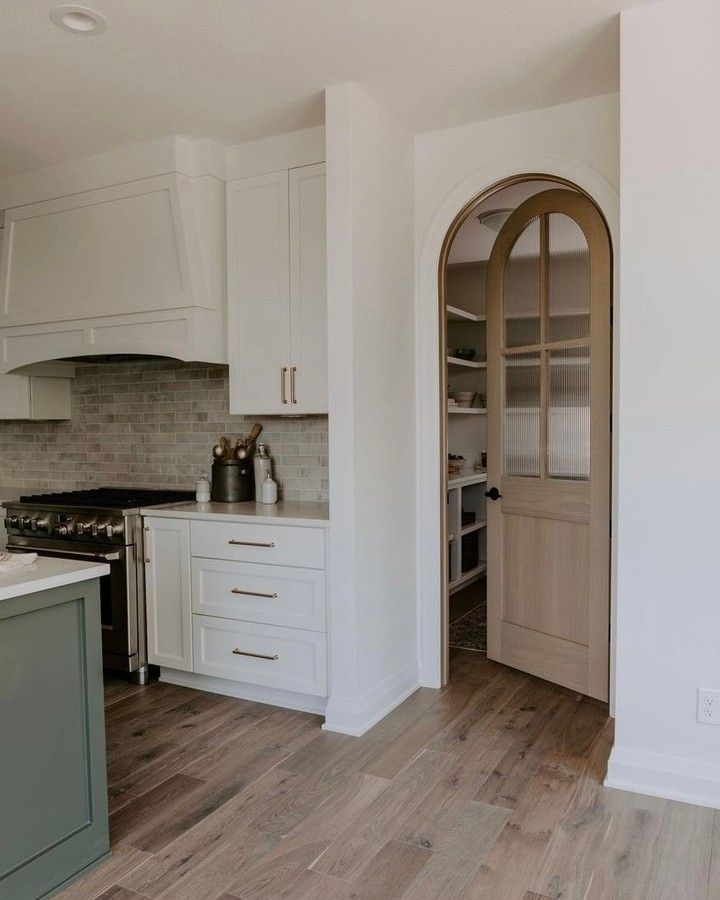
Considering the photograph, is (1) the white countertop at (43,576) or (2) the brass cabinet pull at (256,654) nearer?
(1) the white countertop at (43,576)

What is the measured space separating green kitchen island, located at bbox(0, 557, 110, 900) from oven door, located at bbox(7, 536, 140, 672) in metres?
1.42

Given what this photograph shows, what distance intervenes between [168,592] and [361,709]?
114 centimetres

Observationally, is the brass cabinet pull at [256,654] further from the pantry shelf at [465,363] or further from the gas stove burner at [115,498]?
the pantry shelf at [465,363]

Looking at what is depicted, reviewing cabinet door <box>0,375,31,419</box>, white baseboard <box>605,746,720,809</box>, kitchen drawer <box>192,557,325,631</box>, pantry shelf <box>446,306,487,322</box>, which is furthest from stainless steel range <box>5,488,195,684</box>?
pantry shelf <box>446,306,487,322</box>

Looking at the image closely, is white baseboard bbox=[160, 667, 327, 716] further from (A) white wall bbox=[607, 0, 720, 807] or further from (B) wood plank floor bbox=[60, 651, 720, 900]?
(A) white wall bbox=[607, 0, 720, 807]

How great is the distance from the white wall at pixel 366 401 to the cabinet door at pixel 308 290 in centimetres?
32

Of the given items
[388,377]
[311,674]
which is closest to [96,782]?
[311,674]

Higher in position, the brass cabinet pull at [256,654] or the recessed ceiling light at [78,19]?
the recessed ceiling light at [78,19]

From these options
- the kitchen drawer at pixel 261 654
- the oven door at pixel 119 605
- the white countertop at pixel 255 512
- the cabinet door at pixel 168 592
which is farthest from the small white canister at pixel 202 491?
the kitchen drawer at pixel 261 654

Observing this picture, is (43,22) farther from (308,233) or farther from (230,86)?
(308,233)

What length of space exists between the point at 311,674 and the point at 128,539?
44.2 inches

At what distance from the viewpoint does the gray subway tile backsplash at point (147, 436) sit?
3.95m

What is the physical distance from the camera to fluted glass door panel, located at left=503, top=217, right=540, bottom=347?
354cm

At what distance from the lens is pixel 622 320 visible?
99.9 inches
